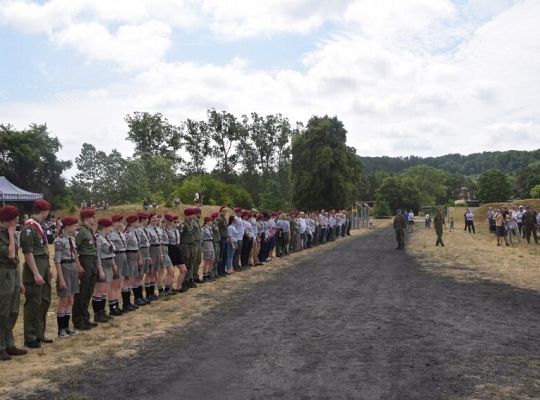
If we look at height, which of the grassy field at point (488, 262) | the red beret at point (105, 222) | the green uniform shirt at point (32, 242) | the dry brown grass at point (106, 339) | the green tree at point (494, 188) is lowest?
the grassy field at point (488, 262)

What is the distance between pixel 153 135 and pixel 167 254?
68616 mm

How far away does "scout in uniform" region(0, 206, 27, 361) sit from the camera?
721 cm

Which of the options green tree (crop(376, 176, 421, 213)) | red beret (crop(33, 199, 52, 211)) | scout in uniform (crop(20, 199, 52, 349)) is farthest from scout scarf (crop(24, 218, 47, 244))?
green tree (crop(376, 176, 421, 213))

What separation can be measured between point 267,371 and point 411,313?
4.41 meters

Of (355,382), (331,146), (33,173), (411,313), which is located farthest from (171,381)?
(33,173)

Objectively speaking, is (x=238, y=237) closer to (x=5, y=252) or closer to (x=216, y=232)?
(x=216, y=232)

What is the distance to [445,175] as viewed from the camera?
16062 centimetres

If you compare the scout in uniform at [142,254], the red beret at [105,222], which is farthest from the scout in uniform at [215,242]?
the red beret at [105,222]

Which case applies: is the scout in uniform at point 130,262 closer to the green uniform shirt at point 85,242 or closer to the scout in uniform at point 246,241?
the green uniform shirt at point 85,242

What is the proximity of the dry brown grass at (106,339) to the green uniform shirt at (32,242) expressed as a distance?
1392 millimetres

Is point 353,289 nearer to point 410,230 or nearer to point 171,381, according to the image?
point 171,381

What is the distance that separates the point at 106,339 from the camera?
27.4ft

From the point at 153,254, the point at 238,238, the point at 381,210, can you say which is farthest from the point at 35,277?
the point at 381,210

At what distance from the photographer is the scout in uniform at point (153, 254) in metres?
11.7
